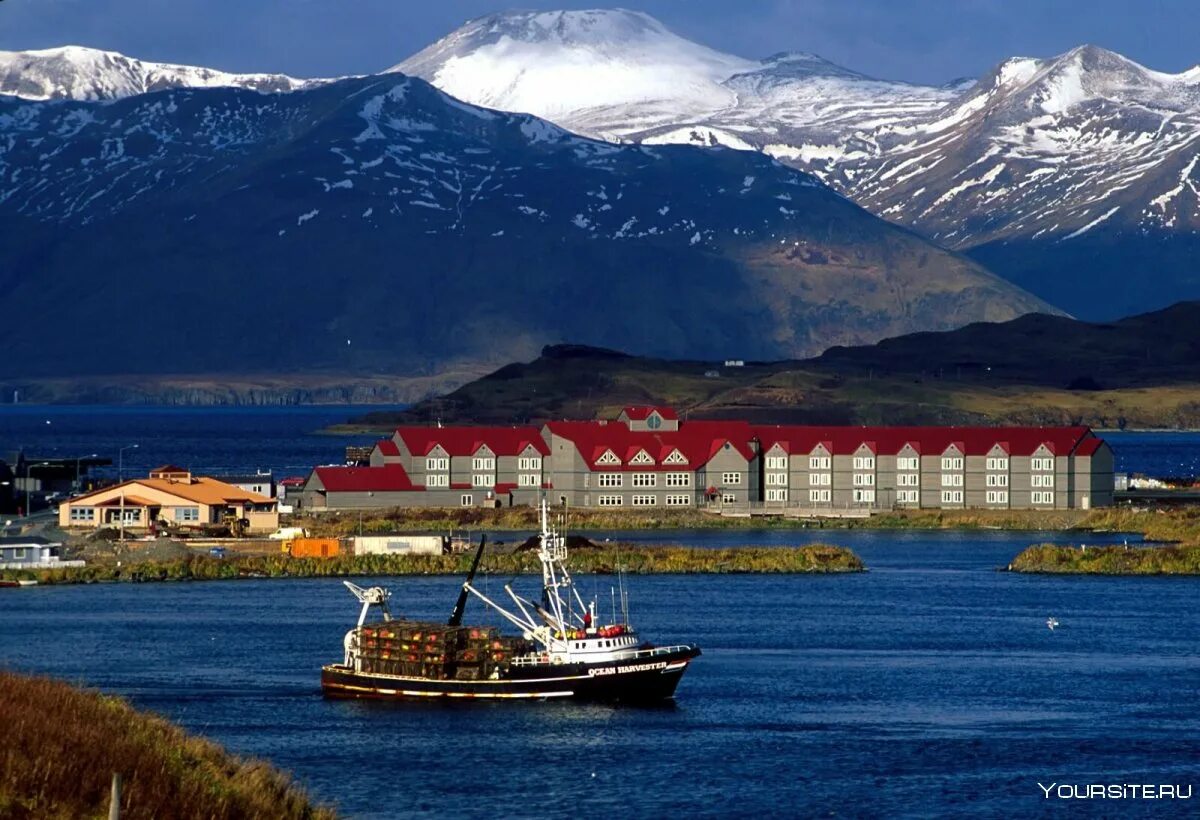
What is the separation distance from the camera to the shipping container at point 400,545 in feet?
305

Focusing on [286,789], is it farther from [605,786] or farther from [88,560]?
[88,560]

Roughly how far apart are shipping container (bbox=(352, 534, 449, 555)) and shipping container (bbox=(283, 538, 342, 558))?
926 mm

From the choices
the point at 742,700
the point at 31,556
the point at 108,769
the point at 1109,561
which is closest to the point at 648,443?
the point at 1109,561

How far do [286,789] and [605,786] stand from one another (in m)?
10.1

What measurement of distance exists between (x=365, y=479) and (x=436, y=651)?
6800 cm

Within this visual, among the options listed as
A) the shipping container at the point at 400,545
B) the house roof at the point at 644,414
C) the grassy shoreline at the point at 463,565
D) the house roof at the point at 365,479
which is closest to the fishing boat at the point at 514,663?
the grassy shoreline at the point at 463,565

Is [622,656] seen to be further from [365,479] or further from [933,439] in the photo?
[933,439]

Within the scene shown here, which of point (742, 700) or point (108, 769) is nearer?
point (108, 769)

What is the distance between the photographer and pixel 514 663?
5578cm

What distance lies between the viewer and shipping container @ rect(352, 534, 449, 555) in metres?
93.1

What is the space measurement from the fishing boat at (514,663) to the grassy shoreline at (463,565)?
28.0 meters

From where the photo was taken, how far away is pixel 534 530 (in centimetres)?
11144

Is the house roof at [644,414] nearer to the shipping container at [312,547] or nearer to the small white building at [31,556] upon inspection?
the shipping container at [312,547]

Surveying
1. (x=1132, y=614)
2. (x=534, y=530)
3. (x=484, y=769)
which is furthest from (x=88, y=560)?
(x=484, y=769)
